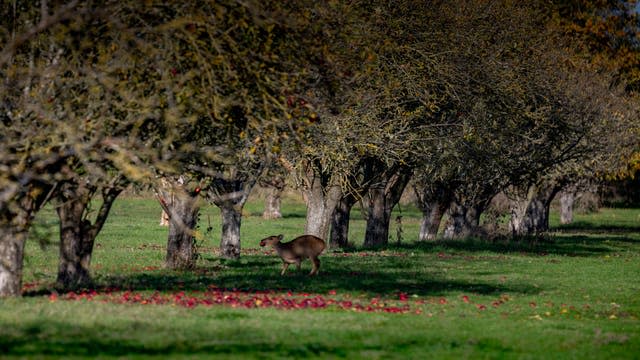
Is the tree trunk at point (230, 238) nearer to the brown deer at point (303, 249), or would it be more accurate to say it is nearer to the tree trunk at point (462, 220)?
the brown deer at point (303, 249)

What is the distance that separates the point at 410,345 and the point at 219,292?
787 centimetres

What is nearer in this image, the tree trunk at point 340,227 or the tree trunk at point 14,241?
the tree trunk at point 14,241

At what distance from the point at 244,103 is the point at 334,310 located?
13.2 feet

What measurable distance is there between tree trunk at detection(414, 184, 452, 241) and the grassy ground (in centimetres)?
1630

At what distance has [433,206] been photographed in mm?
57312

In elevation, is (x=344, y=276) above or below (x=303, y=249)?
below

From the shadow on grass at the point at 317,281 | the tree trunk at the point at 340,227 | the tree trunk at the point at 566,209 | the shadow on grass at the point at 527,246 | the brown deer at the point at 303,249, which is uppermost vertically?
the tree trunk at the point at 566,209

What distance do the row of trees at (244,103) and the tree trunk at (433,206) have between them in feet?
24.3

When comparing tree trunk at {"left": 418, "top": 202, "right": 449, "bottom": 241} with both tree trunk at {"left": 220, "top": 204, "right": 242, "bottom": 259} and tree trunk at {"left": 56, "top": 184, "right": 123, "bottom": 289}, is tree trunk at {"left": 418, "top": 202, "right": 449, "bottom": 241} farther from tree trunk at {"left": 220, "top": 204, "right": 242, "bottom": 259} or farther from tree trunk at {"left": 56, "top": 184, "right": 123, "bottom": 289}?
tree trunk at {"left": 56, "top": 184, "right": 123, "bottom": 289}

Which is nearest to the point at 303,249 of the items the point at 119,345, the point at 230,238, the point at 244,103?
the point at 244,103

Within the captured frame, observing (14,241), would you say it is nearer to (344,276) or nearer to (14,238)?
(14,238)

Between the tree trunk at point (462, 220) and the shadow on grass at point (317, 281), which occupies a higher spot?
the tree trunk at point (462, 220)

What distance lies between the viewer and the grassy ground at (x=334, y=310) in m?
15.2

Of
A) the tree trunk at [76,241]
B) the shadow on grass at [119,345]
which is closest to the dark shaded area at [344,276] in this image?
the tree trunk at [76,241]
